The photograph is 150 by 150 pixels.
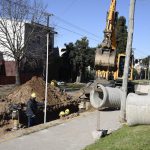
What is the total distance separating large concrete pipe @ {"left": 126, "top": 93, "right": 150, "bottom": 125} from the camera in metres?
15.5

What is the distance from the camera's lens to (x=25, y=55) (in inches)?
1884

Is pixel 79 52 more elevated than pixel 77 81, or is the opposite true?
pixel 79 52

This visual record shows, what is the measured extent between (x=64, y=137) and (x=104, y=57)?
13.4 m

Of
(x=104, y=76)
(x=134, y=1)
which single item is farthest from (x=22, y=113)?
(x=104, y=76)

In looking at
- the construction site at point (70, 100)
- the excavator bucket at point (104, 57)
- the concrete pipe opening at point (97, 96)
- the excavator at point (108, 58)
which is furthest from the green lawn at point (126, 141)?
the excavator bucket at point (104, 57)

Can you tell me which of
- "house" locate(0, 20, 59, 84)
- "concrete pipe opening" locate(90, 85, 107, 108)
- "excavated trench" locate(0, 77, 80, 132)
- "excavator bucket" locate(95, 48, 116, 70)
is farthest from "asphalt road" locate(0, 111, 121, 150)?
"house" locate(0, 20, 59, 84)

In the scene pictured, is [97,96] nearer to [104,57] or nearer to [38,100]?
[104,57]

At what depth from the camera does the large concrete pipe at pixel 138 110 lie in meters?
15.5

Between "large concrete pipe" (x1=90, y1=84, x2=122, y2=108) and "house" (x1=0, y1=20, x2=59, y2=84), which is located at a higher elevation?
"house" (x1=0, y1=20, x2=59, y2=84)

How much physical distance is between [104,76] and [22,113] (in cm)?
953

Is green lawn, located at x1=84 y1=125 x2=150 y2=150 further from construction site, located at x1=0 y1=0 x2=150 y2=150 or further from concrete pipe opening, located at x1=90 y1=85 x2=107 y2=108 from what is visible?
concrete pipe opening, located at x1=90 y1=85 x2=107 y2=108

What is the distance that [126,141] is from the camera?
12.6 meters

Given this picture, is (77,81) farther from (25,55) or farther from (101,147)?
(101,147)

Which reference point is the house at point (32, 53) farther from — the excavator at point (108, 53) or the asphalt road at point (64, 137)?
the asphalt road at point (64, 137)
